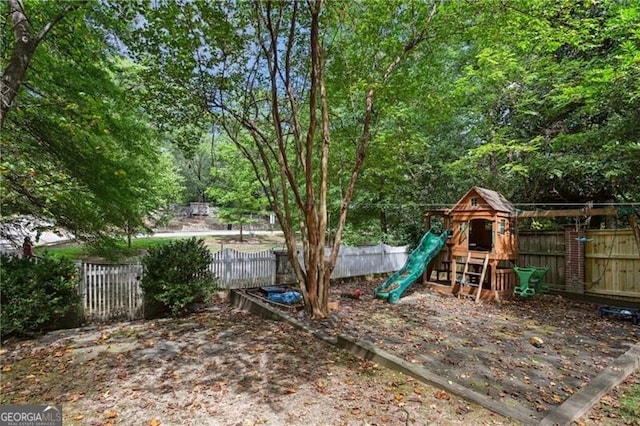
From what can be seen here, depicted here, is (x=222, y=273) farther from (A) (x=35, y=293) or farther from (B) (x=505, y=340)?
(B) (x=505, y=340)

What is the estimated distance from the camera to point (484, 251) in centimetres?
836

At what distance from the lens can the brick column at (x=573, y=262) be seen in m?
7.79

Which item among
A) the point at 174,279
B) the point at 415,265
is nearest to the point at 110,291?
the point at 174,279

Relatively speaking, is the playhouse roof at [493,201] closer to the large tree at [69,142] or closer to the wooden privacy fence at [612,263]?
the wooden privacy fence at [612,263]

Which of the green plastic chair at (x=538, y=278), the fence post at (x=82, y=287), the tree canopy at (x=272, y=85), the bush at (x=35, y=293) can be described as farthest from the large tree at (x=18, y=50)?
the green plastic chair at (x=538, y=278)

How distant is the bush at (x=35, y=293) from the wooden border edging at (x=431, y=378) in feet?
14.1

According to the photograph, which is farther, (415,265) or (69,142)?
(415,265)

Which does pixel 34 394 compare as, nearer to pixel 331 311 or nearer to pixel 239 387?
pixel 239 387

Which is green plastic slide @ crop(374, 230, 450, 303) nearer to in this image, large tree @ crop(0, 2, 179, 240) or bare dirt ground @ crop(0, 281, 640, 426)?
bare dirt ground @ crop(0, 281, 640, 426)

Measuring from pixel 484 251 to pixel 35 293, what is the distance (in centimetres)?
907

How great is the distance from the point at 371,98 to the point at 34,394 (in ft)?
20.1

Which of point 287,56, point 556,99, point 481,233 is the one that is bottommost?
point 481,233

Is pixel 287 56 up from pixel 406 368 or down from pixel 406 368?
up

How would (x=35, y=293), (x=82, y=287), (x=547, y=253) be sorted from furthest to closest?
(x=547, y=253), (x=82, y=287), (x=35, y=293)
